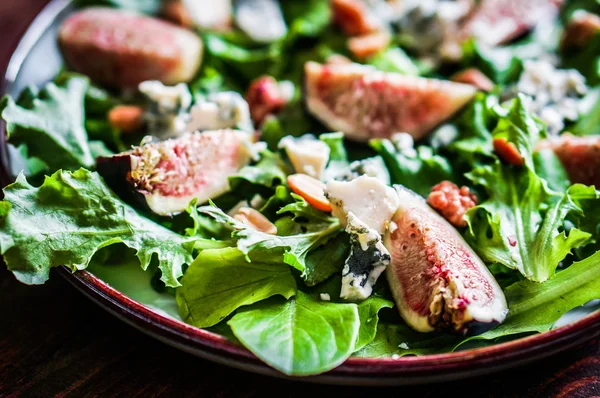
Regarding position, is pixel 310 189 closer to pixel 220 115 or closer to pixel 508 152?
pixel 220 115

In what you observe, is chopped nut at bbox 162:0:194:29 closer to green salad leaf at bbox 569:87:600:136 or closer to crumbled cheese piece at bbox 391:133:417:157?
crumbled cheese piece at bbox 391:133:417:157

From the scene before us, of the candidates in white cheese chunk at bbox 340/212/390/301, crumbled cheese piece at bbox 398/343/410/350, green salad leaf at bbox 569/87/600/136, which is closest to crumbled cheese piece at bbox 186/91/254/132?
white cheese chunk at bbox 340/212/390/301

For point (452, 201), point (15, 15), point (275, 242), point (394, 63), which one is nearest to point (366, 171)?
point (452, 201)

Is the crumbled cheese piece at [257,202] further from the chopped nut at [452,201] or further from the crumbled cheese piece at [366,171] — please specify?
the chopped nut at [452,201]

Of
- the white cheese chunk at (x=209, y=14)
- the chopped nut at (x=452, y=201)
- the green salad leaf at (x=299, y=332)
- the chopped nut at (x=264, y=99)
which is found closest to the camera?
the green salad leaf at (x=299, y=332)

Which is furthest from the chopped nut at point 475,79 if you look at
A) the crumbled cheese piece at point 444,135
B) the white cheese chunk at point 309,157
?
the white cheese chunk at point 309,157

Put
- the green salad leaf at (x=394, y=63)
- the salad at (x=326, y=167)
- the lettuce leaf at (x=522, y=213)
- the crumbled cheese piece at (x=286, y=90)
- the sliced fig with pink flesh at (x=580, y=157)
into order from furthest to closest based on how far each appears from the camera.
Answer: the green salad leaf at (x=394, y=63) → the crumbled cheese piece at (x=286, y=90) → the sliced fig with pink flesh at (x=580, y=157) → the lettuce leaf at (x=522, y=213) → the salad at (x=326, y=167)
